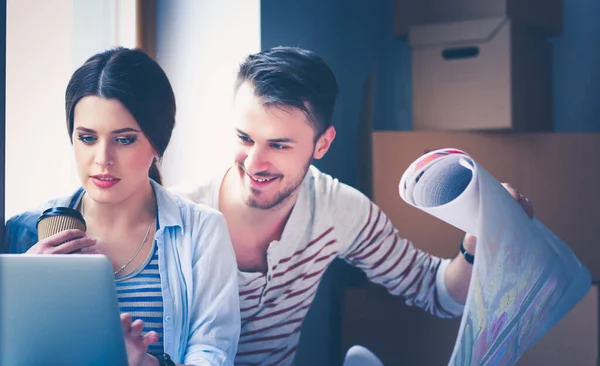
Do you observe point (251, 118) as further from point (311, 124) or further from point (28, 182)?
point (28, 182)

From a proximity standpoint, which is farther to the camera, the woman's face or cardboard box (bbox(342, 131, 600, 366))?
cardboard box (bbox(342, 131, 600, 366))

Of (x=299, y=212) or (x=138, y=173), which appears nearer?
(x=138, y=173)

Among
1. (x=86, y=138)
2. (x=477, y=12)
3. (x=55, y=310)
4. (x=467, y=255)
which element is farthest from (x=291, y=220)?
(x=55, y=310)

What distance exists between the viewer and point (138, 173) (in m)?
1.29

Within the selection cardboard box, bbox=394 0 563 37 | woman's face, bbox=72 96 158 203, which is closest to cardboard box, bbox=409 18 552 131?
cardboard box, bbox=394 0 563 37

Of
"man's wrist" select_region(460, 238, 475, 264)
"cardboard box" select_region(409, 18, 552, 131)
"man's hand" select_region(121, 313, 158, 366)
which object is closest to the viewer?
"man's hand" select_region(121, 313, 158, 366)

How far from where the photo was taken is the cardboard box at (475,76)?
178 cm

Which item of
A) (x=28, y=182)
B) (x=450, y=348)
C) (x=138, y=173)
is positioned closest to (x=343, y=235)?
(x=450, y=348)

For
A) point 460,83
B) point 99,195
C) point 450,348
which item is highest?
point 460,83

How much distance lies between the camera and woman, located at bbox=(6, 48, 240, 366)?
1.24 meters

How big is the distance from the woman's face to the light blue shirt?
2.5 inches

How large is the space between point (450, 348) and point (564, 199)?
1.54 feet

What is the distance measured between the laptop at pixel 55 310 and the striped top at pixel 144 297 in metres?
0.46

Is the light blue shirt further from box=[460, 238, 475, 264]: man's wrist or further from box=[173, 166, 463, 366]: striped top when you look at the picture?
box=[460, 238, 475, 264]: man's wrist
